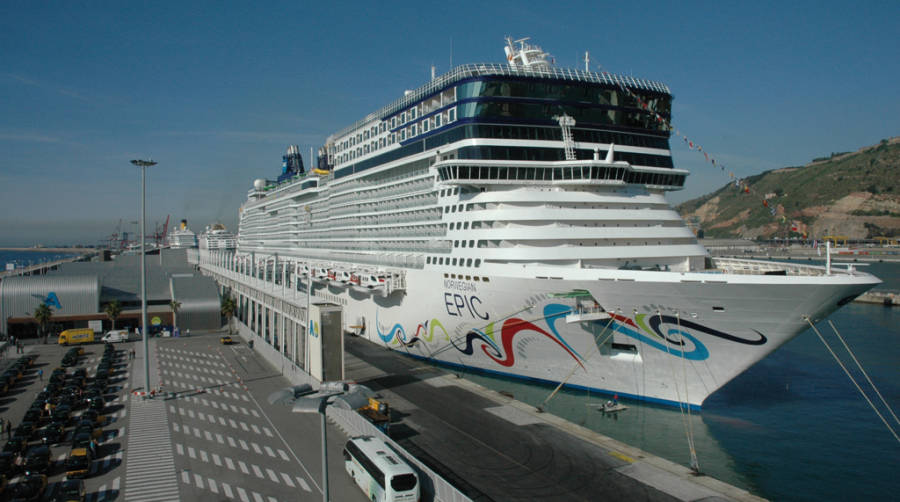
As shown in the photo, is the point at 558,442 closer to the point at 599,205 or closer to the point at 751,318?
the point at 751,318

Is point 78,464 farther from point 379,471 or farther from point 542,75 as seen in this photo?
point 542,75

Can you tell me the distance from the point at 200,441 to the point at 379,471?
7898 millimetres

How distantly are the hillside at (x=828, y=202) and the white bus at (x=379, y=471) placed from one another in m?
113

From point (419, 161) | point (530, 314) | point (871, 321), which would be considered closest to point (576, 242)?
point (530, 314)

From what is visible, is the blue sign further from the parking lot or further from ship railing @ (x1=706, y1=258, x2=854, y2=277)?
ship railing @ (x1=706, y1=258, x2=854, y2=277)

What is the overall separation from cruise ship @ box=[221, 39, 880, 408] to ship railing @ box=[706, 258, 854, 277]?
0.34 feet

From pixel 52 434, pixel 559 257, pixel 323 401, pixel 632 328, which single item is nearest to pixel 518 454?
pixel 632 328

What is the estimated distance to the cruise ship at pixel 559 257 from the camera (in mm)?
17375

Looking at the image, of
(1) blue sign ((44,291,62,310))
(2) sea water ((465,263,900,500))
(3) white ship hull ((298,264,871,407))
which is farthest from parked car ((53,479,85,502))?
(1) blue sign ((44,291,62,310))

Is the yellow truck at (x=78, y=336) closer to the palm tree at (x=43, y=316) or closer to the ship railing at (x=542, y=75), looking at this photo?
the palm tree at (x=43, y=316)

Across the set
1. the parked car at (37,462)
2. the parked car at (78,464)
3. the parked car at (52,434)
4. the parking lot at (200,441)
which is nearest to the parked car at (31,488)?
the parking lot at (200,441)

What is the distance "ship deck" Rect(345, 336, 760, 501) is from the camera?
12.8 m

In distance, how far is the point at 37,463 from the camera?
48.2ft

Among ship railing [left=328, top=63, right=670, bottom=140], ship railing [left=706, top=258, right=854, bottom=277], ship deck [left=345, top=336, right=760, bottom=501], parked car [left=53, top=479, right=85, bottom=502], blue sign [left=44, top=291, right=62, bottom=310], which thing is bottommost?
parked car [left=53, top=479, right=85, bottom=502]
